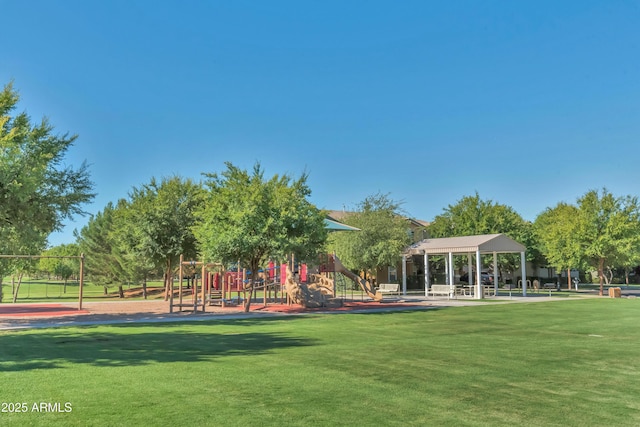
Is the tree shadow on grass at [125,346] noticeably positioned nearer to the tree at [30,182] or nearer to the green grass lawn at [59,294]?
the tree at [30,182]

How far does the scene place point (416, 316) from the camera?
19.5m

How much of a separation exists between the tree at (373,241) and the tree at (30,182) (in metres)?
21.3

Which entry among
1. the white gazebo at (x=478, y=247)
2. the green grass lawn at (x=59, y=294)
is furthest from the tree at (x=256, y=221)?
the green grass lawn at (x=59, y=294)

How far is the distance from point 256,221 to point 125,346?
10.7 m

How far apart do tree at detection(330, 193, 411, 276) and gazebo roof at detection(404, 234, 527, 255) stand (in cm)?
217

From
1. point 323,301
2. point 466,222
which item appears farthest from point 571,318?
point 466,222

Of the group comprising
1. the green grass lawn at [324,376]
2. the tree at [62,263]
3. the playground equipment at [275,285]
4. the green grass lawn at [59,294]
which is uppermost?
the tree at [62,263]

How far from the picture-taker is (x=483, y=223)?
157 feet

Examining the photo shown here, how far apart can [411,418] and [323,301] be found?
19435 millimetres

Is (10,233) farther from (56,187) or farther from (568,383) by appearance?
(568,383)

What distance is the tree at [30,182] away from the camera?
16281 millimetres

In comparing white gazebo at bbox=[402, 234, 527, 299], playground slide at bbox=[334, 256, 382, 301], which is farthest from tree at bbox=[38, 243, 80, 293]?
white gazebo at bbox=[402, 234, 527, 299]

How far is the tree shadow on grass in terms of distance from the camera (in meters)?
9.25

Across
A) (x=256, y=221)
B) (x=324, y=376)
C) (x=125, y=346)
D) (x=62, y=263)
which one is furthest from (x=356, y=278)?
(x=62, y=263)
